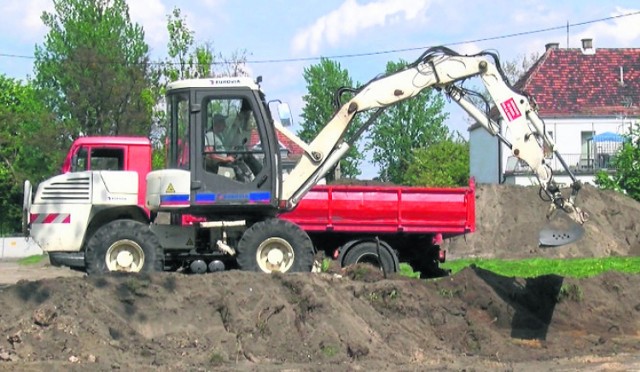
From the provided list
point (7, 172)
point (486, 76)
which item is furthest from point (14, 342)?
point (7, 172)

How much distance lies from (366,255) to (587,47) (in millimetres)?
37866

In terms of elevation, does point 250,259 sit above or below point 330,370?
→ above

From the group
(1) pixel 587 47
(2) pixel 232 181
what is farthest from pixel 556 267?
(1) pixel 587 47

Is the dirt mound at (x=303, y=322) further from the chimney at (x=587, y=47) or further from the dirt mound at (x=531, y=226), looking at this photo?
the chimney at (x=587, y=47)

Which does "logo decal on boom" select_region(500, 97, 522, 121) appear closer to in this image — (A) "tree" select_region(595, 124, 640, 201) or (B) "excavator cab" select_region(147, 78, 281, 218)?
(B) "excavator cab" select_region(147, 78, 281, 218)

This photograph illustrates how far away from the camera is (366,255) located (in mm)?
20719

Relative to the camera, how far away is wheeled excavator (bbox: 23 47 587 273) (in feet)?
50.7

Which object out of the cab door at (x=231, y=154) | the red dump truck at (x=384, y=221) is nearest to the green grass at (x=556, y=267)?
the red dump truck at (x=384, y=221)

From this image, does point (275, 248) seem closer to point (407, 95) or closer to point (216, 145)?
point (216, 145)

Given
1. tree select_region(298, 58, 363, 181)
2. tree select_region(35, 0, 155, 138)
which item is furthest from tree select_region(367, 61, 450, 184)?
tree select_region(35, 0, 155, 138)

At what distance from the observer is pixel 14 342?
11.8 meters

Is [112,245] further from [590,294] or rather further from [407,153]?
[407,153]

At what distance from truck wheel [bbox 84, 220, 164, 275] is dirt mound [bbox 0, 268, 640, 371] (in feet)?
5.38

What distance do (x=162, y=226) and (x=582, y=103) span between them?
3963 centimetres
